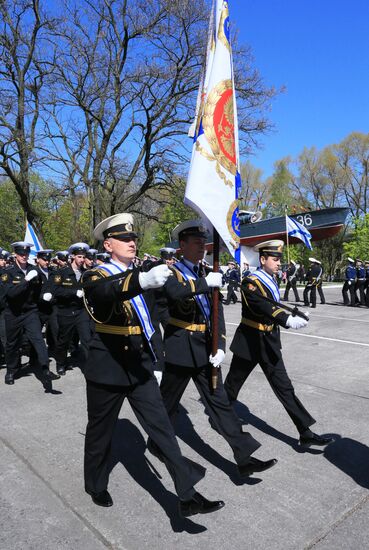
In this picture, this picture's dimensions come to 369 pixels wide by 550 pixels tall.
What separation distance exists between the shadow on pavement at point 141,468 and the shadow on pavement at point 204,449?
0.42 metres

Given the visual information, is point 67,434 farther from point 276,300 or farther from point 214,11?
point 214,11

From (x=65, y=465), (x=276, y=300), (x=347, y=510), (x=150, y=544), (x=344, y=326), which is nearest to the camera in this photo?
(x=150, y=544)

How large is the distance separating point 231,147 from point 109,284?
1.60 m

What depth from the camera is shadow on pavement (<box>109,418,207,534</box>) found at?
2.88 m

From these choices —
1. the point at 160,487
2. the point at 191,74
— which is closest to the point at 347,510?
the point at 160,487

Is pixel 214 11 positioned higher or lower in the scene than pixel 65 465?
higher

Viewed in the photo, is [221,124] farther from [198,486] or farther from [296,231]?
[296,231]

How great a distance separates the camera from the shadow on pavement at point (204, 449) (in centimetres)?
343

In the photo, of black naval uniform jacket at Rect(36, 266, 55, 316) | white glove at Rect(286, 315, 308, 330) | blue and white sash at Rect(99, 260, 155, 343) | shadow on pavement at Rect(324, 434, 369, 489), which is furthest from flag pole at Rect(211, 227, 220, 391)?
black naval uniform jacket at Rect(36, 266, 55, 316)

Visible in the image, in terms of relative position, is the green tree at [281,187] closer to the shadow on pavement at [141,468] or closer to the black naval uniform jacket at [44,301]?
the black naval uniform jacket at [44,301]

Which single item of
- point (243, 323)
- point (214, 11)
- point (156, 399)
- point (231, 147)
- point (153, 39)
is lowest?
point (156, 399)

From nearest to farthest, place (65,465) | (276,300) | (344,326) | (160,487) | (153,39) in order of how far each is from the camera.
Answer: (160,487)
(65,465)
(276,300)
(344,326)
(153,39)

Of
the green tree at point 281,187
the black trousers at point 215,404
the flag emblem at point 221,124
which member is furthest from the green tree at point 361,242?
the black trousers at point 215,404

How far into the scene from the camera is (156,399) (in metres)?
3.07
